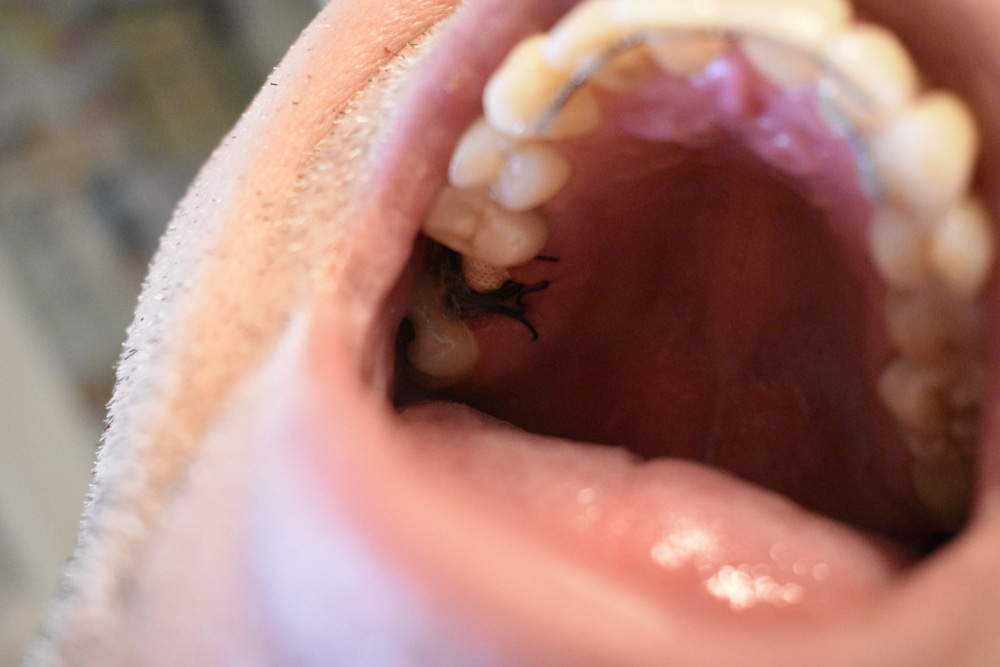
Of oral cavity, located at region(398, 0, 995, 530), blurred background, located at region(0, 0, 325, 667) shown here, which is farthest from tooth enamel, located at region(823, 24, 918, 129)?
blurred background, located at region(0, 0, 325, 667)

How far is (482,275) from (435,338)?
0.05 metres

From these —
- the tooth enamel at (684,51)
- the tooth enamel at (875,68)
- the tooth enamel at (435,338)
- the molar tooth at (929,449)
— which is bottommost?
the molar tooth at (929,449)

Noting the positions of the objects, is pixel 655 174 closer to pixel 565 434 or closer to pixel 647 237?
pixel 647 237

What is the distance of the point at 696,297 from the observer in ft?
2.02

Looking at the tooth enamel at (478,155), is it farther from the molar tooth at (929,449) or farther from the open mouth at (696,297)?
the molar tooth at (929,449)

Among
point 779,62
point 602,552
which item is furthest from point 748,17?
point 602,552

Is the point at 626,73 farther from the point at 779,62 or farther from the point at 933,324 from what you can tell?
the point at 933,324

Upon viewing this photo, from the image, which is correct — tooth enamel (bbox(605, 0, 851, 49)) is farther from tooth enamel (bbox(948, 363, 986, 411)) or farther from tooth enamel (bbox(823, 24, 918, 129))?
tooth enamel (bbox(948, 363, 986, 411))

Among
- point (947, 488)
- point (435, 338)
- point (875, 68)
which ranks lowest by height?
point (947, 488)

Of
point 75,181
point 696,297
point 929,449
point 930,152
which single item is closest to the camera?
point 930,152

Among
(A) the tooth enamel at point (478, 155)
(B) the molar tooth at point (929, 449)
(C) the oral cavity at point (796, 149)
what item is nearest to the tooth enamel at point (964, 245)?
(C) the oral cavity at point (796, 149)

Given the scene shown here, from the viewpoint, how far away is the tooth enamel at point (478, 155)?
461 mm

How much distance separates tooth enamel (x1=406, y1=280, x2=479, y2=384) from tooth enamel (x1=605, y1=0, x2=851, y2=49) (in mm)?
219

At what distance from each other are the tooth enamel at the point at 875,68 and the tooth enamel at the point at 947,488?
0.20 meters
